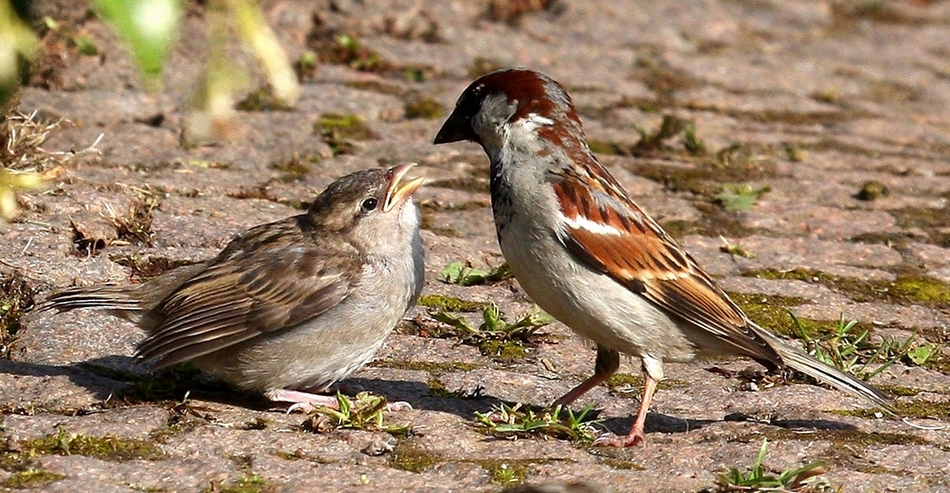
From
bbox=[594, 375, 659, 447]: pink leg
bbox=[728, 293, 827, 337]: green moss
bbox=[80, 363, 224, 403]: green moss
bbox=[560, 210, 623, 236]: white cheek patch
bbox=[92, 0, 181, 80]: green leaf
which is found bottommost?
bbox=[728, 293, 827, 337]: green moss

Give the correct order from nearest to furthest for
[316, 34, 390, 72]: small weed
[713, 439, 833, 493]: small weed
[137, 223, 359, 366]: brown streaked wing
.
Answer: [713, 439, 833, 493]: small weed, [137, 223, 359, 366]: brown streaked wing, [316, 34, 390, 72]: small weed

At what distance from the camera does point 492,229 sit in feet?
21.4

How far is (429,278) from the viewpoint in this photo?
5785 mm

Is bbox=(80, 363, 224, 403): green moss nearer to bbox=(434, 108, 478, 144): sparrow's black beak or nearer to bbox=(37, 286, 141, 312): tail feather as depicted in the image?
bbox=(37, 286, 141, 312): tail feather

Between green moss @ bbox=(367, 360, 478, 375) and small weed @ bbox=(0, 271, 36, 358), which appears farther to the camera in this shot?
green moss @ bbox=(367, 360, 478, 375)

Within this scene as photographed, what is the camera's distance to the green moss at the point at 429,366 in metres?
4.97

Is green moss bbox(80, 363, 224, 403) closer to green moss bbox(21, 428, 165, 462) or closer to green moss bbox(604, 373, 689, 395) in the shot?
green moss bbox(21, 428, 165, 462)

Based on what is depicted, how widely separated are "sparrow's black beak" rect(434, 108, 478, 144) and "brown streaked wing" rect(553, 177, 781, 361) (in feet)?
2.04

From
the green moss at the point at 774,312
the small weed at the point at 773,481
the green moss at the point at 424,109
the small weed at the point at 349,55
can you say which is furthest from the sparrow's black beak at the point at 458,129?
the small weed at the point at 349,55

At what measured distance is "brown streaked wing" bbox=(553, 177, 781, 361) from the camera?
4.59 meters

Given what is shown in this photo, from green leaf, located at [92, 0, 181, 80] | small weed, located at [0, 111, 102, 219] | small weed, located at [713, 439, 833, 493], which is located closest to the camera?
green leaf, located at [92, 0, 181, 80]

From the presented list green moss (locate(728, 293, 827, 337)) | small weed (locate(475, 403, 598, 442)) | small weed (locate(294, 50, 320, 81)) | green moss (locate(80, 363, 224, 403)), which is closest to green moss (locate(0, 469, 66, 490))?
green moss (locate(80, 363, 224, 403))

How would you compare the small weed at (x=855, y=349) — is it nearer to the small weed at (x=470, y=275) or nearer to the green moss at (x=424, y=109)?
the small weed at (x=470, y=275)

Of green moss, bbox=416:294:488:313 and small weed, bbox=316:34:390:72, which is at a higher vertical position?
small weed, bbox=316:34:390:72
